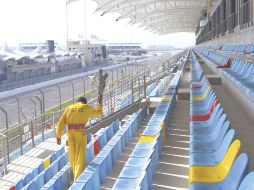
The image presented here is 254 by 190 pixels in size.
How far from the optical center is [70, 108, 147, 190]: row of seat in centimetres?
363

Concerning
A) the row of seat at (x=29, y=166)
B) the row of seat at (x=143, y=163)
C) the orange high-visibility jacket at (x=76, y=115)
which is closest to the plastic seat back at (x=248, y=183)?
the row of seat at (x=143, y=163)

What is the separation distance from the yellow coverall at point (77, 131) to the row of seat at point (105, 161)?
0.86 ft

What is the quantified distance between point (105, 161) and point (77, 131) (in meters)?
0.56

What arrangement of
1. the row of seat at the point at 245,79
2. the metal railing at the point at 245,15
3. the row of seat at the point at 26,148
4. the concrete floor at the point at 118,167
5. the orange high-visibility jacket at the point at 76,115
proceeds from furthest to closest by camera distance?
1. the metal railing at the point at 245,15
2. the row of seat at the point at 26,148
3. the orange high-visibility jacket at the point at 76,115
4. the concrete floor at the point at 118,167
5. the row of seat at the point at 245,79

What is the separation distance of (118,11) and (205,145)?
94.9ft

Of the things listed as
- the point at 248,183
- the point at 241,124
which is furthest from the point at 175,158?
the point at 248,183

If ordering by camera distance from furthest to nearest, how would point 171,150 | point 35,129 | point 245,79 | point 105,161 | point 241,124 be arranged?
point 35,129
point 245,79
point 171,150
point 105,161
point 241,124

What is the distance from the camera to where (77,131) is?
4.67m

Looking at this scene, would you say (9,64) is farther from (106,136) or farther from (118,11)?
(106,136)

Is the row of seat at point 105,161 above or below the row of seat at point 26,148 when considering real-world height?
above

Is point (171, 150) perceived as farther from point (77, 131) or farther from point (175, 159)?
point (77, 131)

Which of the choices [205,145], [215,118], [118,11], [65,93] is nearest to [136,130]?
[215,118]

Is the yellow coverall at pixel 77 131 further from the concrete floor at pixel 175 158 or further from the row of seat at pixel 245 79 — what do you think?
the row of seat at pixel 245 79

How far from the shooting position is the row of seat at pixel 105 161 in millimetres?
3629
